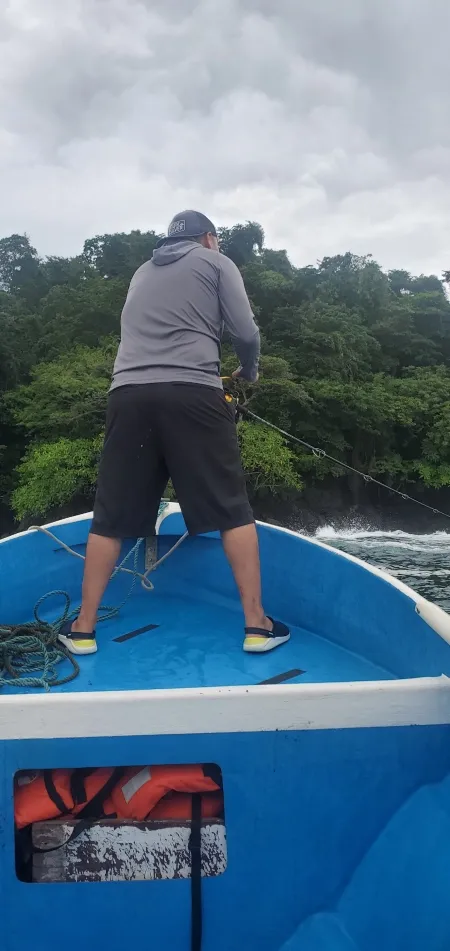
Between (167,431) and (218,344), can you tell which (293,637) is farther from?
(218,344)

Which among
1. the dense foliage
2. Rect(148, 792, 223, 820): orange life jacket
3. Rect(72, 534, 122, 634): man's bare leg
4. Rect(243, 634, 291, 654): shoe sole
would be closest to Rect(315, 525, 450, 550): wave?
the dense foliage

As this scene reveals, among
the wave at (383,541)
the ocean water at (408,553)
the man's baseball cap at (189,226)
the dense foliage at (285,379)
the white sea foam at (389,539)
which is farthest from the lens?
the dense foliage at (285,379)

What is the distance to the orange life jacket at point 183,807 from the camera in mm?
1247

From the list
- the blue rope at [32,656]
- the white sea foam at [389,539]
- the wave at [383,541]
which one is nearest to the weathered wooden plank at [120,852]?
the blue rope at [32,656]

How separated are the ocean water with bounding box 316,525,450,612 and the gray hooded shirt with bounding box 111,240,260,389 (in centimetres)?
957

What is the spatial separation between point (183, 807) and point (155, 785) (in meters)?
0.10

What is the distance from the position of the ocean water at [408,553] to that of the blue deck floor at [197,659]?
29.6ft

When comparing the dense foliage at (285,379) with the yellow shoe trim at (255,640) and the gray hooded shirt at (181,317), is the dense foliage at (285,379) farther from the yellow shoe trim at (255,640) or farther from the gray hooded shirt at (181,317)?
the yellow shoe trim at (255,640)

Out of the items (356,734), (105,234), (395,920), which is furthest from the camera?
(105,234)

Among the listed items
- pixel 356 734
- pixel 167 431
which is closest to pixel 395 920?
pixel 356 734

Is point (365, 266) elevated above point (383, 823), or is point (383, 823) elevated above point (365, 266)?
point (365, 266)

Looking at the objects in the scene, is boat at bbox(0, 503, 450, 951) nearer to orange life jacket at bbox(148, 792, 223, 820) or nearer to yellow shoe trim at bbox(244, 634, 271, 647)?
orange life jacket at bbox(148, 792, 223, 820)

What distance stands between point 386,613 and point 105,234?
1400 inches

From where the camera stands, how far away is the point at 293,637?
101 inches
